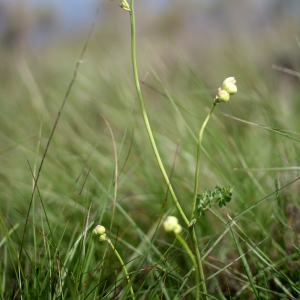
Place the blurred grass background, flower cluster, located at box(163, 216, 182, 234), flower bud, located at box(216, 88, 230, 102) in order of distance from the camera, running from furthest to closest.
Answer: the blurred grass background, flower bud, located at box(216, 88, 230, 102), flower cluster, located at box(163, 216, 182, 234)

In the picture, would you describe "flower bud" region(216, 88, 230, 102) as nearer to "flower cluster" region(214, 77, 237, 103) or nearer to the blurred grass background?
"flower cluster" region(214, 77, 237, 103)

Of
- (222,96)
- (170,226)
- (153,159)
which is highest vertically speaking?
(222,96)

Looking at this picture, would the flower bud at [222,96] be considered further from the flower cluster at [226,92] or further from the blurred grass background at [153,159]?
the blurred grass background at [153,159]

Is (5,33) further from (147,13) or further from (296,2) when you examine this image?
(296,2)

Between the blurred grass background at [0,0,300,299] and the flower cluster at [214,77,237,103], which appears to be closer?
the flower cluster at [214,77,237,103]

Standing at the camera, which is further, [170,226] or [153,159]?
[153,159]

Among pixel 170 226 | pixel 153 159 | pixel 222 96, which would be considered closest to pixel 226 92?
pixel 222 96

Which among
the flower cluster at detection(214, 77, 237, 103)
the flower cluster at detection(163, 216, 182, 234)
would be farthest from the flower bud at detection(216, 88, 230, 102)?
the flower cluster at detection(163, 216, 182, 234)

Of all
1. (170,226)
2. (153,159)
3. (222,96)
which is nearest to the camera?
(170,226)

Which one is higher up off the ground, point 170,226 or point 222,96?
point 222,96

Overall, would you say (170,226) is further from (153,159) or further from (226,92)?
(153,159)

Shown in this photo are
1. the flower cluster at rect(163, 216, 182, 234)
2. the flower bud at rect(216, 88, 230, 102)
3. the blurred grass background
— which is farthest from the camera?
the blurred grass background

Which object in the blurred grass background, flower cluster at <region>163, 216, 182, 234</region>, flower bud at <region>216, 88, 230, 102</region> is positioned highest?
flower bud at <region>216, 88, 230, 102</region>
